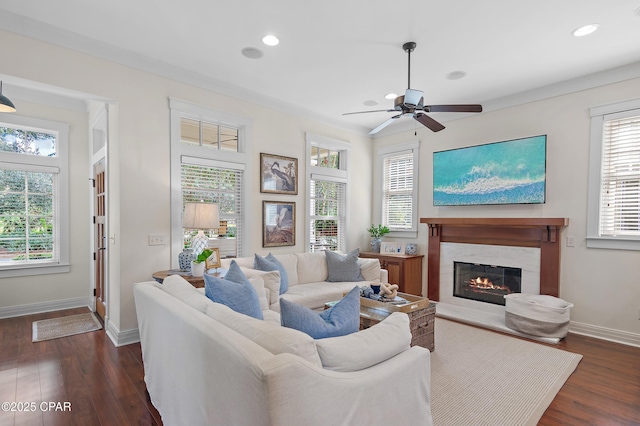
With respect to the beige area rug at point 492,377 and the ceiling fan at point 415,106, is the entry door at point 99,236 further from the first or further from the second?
the beige area rug at point 492,377

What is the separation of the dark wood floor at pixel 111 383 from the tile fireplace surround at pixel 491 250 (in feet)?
2.31

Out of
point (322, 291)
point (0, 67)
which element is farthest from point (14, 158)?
point (322, 291)

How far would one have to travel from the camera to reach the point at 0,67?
279 centimetres

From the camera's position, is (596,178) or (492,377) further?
(596,178)

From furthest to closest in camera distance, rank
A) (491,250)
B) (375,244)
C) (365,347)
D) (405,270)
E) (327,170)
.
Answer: (375,244) → (327,170) → (405,270) → (491,250) → (365,347)

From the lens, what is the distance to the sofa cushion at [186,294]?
6.24 ft

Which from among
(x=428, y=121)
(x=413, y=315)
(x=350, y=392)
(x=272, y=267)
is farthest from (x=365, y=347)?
(x=428, y=121)

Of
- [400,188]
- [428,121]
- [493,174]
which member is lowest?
[400,188]

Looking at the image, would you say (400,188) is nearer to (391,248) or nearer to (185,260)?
(391,248)

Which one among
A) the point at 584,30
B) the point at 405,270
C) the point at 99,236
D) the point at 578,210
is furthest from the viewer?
the point at 405,270

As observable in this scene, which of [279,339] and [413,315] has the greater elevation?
[279,339]

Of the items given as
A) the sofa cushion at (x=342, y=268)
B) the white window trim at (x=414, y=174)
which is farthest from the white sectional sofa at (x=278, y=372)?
the white window trim at (x=414, y=174)

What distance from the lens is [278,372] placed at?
1.05 metres

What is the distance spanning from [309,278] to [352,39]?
113 inches
